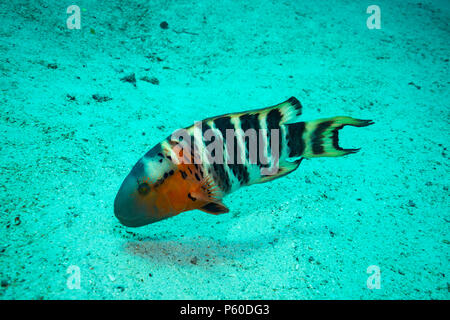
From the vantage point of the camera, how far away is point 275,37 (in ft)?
18.3

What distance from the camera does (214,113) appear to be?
426cm

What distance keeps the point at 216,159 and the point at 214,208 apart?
0.41 meters

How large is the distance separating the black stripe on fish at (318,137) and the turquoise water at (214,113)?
69 cm

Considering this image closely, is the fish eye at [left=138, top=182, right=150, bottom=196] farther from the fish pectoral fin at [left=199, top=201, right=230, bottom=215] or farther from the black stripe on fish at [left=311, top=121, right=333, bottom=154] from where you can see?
the black stripe on fish at [left=311, top=121, right=333, bottom=154]

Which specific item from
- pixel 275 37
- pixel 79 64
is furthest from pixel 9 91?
pixel 275 37

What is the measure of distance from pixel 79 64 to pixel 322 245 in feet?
14.0

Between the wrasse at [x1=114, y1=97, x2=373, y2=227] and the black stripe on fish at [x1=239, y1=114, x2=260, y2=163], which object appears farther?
the black stripe on fish at [x1=239, y1=114, x2=260, y2=163]

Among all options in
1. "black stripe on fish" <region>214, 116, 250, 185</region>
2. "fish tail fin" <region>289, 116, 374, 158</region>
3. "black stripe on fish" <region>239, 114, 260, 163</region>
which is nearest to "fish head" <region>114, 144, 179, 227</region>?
"black stripe on fish" <region>214, 116, 250, 185</region>

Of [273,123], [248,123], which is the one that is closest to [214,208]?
[248,123]

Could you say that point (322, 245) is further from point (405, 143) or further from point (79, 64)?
point (79, 64)

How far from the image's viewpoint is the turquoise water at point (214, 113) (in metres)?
2.24

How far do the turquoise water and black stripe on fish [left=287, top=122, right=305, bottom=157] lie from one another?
72 cm

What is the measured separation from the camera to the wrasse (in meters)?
2.14

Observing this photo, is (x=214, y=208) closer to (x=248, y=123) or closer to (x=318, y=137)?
(x=248, y=123)
